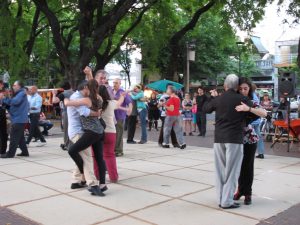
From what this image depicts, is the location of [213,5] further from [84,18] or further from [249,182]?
[249,182]

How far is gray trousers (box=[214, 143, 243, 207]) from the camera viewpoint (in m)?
5.48

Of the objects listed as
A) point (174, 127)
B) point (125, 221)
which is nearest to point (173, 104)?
point (174, 127)

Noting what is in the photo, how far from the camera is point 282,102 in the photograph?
1535cm

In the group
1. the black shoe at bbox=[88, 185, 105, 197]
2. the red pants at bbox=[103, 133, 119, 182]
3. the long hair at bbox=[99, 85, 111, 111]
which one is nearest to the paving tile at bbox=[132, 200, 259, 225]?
the black shoe at bbox=[88, 185, 105, 197]

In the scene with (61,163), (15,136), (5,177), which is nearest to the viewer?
(5,177)

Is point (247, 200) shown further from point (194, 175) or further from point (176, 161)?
point (176, 161)

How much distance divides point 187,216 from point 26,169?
415 centimetres

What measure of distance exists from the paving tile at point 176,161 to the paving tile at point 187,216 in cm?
327

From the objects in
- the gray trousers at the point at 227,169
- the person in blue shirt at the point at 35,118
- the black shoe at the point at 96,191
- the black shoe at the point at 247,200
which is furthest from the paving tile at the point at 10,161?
the black shoe at the point at 247,200

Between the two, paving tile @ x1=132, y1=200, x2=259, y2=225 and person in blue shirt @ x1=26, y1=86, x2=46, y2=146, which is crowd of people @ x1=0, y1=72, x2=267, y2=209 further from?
person in blue shirt @ x1=26, y1=86, x2=46, y2=146

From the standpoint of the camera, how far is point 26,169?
8.33 m

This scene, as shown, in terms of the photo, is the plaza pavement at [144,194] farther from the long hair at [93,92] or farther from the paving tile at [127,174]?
the long hair at [93,92]

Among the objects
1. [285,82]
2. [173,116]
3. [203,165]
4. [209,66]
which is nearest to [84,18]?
[173,116]

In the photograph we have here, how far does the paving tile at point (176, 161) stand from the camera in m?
9.07
